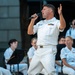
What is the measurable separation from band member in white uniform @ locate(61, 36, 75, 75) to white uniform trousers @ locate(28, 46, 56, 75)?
5.16ft

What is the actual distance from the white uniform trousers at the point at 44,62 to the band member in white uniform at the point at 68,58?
1572 mm

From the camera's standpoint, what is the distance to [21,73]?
480 inches

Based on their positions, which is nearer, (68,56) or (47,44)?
(47,44)

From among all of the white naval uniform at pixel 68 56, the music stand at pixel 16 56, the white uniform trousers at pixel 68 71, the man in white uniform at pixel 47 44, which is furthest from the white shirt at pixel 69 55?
the man in white uniform at pixel 47 44

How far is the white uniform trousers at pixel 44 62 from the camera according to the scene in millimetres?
8945

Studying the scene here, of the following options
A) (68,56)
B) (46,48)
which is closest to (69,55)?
(68,56)

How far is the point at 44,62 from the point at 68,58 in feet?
6.28

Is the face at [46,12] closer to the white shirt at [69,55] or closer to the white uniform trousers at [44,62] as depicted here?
the white uniform trousers at [44,62]

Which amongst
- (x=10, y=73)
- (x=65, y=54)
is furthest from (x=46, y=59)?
(x=10, y=73)

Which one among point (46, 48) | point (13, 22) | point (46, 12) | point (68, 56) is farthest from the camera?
point (13, 22)

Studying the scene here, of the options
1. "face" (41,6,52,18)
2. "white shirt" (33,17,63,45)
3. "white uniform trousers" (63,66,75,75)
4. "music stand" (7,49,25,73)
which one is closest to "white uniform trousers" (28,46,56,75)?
"white shirt" (33,17,63,45)

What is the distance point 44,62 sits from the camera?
8.99m

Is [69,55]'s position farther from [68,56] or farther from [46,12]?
[46,12]

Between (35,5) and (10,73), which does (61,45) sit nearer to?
(10,73)
